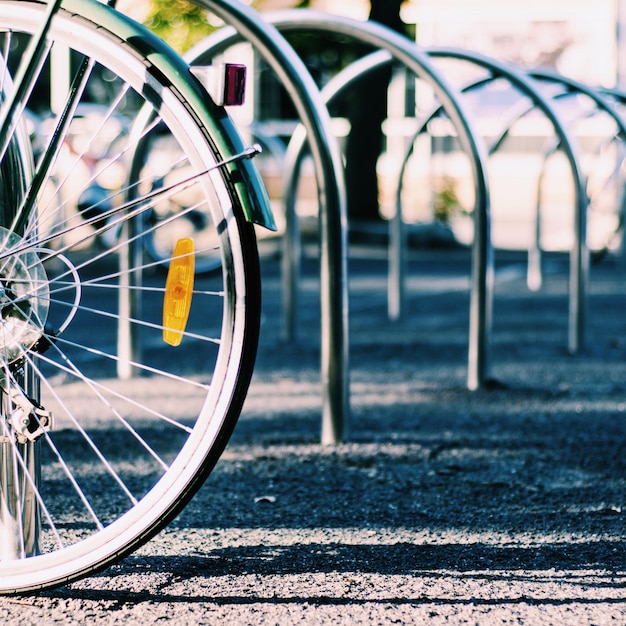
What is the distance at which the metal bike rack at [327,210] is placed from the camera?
10.3 ft

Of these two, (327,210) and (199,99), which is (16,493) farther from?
(327,210)

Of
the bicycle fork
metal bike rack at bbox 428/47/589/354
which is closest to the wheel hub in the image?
the bicycle fork

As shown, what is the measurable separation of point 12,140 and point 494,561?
128 centimetres

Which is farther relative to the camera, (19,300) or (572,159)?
(572,159)

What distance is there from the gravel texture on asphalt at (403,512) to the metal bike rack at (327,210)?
0.56ft

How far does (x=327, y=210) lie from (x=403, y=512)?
3.19 feet

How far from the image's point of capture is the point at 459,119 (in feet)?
13.5

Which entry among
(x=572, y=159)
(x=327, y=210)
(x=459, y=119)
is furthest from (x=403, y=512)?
(x=572, y=159)

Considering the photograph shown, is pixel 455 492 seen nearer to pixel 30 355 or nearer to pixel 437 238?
pixel 30 355

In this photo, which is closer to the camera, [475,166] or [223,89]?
[223,89]

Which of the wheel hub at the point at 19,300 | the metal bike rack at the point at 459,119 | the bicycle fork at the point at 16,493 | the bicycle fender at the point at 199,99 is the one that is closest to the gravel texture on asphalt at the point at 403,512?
the bicycle fork at the point at 16,493

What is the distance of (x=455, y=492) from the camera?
2934mm

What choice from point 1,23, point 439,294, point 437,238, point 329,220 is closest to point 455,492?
point 329,220

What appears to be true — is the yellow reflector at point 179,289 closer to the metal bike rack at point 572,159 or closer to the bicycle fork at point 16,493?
the bicycle fork at point 16,493
